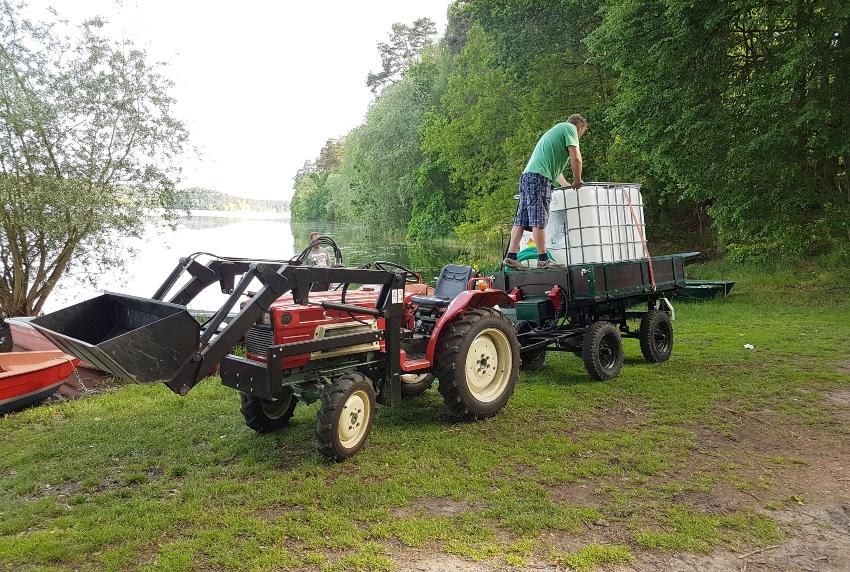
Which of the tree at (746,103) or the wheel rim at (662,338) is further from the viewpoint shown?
the tree at (746,103)

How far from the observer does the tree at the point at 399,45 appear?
220ft

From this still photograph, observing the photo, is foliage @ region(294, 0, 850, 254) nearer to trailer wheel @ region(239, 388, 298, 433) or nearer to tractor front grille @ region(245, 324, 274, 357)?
trailer wheel @ region(239, 388, 298, 433)

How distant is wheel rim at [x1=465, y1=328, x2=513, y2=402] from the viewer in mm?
5852

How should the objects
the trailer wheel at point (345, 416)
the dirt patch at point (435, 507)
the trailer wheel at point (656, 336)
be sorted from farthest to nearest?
the trailer wheel at point (656, 336), the trailer wheel at point (345, 416), the dirt patch at point (435, 507)

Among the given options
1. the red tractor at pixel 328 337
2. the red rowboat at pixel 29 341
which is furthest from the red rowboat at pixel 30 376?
the red tractor at pixel 328 337

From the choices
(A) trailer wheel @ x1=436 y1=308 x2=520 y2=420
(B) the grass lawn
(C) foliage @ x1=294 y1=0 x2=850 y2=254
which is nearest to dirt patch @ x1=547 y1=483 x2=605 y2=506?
(B) the grass lawn

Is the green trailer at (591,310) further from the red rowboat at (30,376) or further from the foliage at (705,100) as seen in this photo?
the foliage at (705,100)

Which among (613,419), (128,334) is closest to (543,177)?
(613,419)

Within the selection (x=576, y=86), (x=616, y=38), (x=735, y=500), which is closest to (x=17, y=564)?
(x=735, y=500)

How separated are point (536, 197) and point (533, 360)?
7.06 feet

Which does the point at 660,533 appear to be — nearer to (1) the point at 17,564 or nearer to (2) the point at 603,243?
(1) the point at 17,564

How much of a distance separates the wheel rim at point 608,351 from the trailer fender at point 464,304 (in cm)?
177

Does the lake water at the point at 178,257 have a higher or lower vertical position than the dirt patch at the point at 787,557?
higher

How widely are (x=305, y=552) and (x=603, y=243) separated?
5280 millimetres
